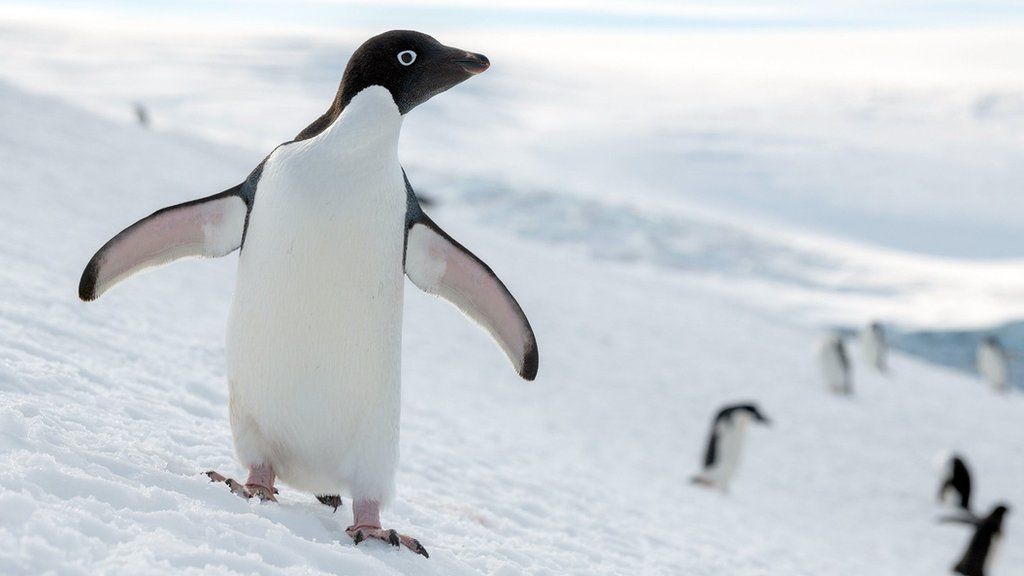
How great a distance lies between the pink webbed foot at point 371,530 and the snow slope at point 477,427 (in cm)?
2

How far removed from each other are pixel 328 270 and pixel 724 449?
5.68 meters

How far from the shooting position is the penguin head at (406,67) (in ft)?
7.06

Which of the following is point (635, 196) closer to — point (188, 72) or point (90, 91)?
point (90, 91)

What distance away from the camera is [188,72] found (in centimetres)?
5475

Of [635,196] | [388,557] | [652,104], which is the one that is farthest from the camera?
[652,104]

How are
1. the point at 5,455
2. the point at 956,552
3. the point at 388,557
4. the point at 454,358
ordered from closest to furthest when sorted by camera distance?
the point at 5,455
the point at 388,557
the point at 956,552
the point at 454,358

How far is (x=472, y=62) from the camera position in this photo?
220 centimetres

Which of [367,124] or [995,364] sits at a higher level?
[995,364]

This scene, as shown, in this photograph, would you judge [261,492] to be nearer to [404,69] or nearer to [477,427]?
[404,69]

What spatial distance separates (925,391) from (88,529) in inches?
431

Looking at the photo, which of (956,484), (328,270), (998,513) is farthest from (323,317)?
(956,484)

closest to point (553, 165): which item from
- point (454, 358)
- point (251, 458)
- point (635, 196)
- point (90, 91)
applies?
point (635, 196)

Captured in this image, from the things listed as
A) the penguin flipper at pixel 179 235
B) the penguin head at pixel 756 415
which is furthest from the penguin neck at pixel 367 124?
the penguin head at pixel 756 415

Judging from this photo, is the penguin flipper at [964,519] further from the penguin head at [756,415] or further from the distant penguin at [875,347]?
the distant penguin at [875,347]
